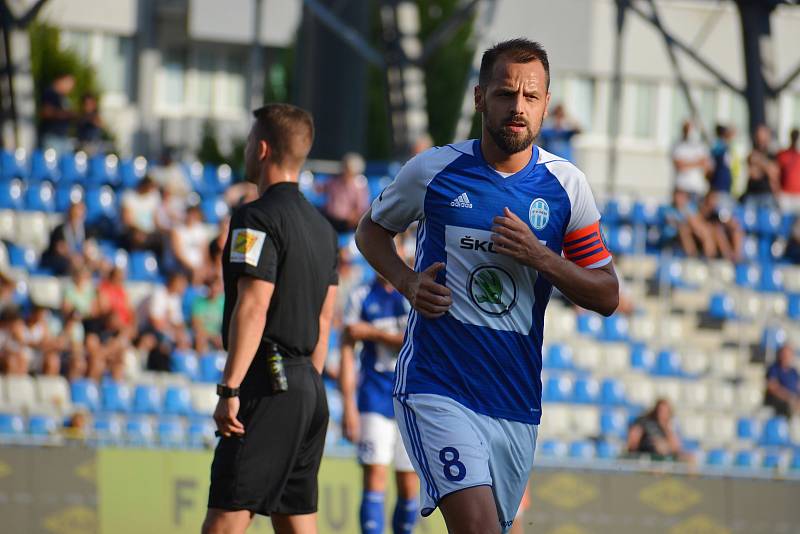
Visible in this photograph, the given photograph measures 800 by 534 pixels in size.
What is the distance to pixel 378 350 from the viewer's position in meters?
8.94

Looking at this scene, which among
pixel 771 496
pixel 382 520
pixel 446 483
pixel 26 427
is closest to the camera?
pixel 446 483

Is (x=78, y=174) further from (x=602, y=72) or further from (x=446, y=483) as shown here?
(x=602, y=72)

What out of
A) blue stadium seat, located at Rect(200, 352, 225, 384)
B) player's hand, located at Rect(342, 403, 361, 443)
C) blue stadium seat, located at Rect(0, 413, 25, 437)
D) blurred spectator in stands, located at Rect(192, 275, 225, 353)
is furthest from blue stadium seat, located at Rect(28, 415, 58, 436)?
player's hand, located at Rect(342, 403, 361, 443)

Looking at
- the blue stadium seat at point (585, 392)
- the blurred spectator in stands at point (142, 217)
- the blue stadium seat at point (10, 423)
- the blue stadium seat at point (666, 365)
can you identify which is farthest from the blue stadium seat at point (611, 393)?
the blue stadium seat at point (10, 423)

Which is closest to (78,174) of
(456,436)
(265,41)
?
(456,436)

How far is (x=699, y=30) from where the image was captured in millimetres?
39406

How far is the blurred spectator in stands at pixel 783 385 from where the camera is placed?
1655 centimetres

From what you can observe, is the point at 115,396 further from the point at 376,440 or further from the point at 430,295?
the point at 430,295

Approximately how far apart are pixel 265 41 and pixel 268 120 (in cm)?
3579

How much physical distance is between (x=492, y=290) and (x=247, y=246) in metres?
1.18

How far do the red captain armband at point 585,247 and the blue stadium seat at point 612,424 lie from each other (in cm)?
A: 1063

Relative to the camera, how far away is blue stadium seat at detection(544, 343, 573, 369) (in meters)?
16.5

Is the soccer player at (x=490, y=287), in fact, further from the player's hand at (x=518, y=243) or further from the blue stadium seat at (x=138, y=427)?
the blue stadium seat at (x=138, y=427)

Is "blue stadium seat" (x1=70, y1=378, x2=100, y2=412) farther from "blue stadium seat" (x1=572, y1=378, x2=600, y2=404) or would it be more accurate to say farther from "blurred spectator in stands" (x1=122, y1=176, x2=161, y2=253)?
"blue stadium seat" (x1=572, y1=378, x2=600, y2=404)
